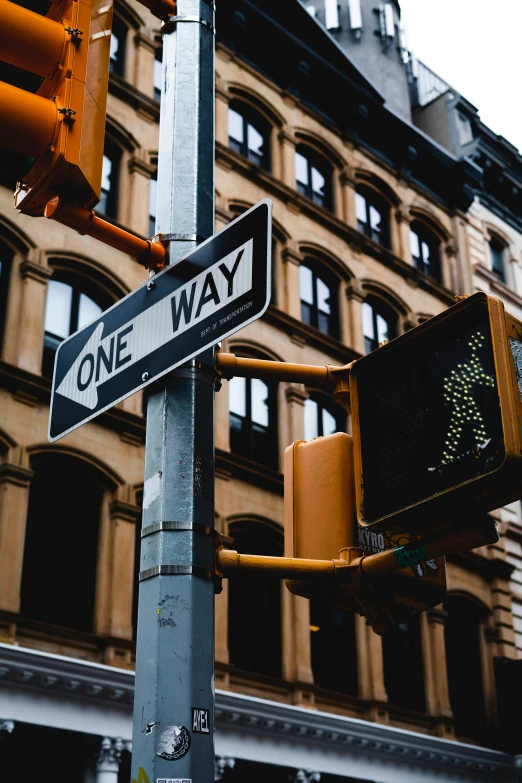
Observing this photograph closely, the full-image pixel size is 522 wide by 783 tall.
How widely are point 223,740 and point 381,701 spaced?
5147 mm

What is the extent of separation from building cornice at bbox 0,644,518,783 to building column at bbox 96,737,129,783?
1.82 feet

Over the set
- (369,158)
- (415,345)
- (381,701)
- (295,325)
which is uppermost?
(369,158)

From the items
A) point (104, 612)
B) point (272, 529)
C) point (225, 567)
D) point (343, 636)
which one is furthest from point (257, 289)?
point (343, 636)

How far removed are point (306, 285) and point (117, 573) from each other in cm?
1081

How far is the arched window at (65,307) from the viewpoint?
731 inches

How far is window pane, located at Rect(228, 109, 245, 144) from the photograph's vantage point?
25.1 m

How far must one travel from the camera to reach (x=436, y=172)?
104 ft

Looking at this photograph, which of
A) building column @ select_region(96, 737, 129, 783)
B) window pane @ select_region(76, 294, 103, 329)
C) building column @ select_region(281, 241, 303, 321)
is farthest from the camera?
building column @ select_region(281, 241, 303, 321)

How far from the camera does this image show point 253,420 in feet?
73.1

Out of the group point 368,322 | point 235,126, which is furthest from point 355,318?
point 235,126

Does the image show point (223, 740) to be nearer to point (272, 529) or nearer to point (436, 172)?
point (272, 529)

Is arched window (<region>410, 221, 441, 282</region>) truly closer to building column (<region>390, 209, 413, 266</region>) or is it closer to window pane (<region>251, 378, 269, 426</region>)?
building column (<region>390, 209, 413, 266</region>)

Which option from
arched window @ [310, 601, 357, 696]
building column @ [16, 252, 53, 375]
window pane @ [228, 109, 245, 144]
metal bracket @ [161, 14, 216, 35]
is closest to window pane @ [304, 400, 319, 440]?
arched window @ [310, 601, 357, 696]

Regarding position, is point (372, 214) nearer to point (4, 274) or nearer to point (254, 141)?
point (254, 141)
